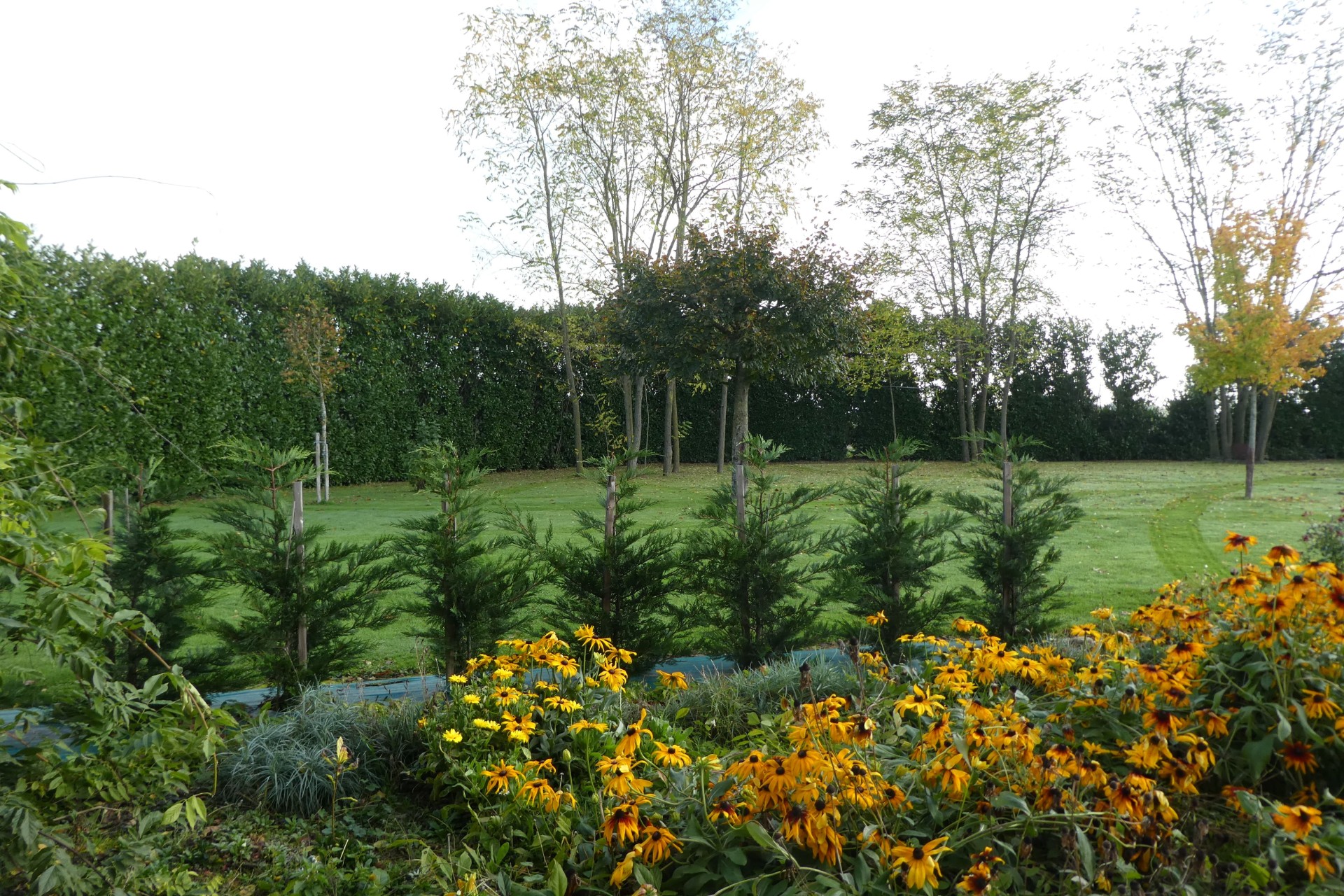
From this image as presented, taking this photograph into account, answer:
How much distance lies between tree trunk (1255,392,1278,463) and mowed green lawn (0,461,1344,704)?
1415 millimetres

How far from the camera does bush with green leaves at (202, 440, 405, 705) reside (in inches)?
140

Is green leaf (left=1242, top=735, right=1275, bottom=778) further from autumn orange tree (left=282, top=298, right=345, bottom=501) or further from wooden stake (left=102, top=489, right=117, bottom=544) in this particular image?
autumn orange tree (left=282, top=298, right=345, bottom=501)

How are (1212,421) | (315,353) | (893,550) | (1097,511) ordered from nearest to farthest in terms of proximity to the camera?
(893,550), (1097,511), (315,353), (1212,421)

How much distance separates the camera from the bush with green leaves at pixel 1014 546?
4.34 m

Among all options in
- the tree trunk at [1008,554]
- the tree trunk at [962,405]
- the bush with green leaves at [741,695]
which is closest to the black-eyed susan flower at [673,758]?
the bush with green leaves at [741,695]

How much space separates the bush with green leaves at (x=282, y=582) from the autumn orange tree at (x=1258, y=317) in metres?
12.4

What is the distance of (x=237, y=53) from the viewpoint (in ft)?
9.45

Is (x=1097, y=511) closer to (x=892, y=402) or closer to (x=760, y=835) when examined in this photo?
(x=892, y=402)

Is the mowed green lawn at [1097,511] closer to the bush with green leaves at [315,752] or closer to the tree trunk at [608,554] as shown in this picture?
the tree trunk at [608,554]

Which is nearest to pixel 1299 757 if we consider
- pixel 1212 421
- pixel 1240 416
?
pixel 1212 421

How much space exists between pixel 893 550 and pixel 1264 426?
2112 cm

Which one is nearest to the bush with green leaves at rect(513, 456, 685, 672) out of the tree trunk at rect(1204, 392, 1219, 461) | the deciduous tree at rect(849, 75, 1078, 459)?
the deciduous tree at rect(849, 75, 1078, 459)

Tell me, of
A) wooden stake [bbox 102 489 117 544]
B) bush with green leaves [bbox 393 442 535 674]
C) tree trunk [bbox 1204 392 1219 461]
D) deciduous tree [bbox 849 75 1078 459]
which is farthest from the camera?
tree trunk [bbox 1204 392 1219 461]

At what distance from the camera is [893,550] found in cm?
423
